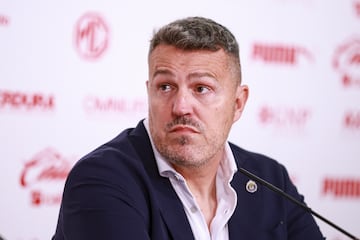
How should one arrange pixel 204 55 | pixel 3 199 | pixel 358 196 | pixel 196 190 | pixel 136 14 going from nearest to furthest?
1. pixel 204 55
2. pixel 196 190
3. pixel 3 199
4. pixel 136 14
5. pixel 358 196

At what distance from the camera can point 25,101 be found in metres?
2.33

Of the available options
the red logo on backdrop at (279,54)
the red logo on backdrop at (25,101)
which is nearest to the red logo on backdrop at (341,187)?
the red logo on backdrop at (279,54)

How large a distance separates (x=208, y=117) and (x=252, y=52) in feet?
4.32

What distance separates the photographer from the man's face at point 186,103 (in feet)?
4.82

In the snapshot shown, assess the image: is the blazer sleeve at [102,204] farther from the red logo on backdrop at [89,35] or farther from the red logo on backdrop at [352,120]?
the red logo on backdrop at [352,120]

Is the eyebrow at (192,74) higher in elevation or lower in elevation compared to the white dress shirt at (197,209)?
higher

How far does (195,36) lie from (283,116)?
4.66 ft

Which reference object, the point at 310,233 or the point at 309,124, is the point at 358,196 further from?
the point at 310,233

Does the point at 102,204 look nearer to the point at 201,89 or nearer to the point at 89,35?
the point at 201,89

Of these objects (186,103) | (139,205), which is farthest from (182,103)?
(139,205)

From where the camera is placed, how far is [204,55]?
1.50 metres

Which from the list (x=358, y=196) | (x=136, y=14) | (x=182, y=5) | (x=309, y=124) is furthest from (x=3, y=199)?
(x=358, y=196)

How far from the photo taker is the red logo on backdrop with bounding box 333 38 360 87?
115 inches

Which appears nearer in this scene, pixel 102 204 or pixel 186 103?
pixel 102 204
